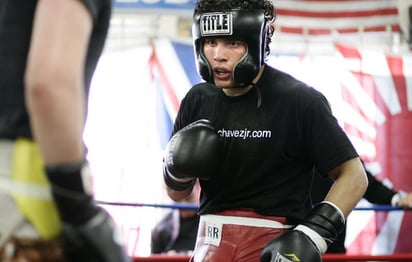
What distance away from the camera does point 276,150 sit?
2422 mm

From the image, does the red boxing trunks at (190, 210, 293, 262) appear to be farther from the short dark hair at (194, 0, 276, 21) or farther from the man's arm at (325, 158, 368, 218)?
the short dark hair at (194, 0, 276, 21)

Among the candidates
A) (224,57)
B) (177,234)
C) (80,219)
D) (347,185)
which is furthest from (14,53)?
(177,234)

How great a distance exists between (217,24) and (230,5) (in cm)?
8

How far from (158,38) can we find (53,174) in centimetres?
413

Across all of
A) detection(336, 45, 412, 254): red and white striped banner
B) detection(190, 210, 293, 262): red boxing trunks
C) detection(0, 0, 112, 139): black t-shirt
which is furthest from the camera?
detection(336, 45, 412, 254): red and white striped banner

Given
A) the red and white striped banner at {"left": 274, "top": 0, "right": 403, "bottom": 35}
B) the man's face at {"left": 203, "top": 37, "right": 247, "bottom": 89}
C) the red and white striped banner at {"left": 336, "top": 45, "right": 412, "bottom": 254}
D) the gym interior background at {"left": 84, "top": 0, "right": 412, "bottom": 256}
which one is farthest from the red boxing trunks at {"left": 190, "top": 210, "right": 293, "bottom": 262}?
the red and white striped banner at {"left": 274, "top": 0, "right": 403, "bottom": 35}

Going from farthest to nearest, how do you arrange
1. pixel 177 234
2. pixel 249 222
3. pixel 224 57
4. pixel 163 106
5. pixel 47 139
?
pixel 163 106 < pixel 177 234 < pixel 224 57 < pixel 249 222 < pixel 47 139

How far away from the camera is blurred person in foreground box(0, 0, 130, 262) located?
1.26 m

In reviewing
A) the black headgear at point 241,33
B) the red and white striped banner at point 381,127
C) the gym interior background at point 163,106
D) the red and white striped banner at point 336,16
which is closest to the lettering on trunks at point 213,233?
the black headgear at point 241,33

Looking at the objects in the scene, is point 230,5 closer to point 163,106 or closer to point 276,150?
point 276,150

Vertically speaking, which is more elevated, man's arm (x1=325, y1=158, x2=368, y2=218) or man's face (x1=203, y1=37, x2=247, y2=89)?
man's face (x1=203, y1=37, x2=247, y2=89)

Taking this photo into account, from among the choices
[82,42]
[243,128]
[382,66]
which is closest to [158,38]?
[382,66]

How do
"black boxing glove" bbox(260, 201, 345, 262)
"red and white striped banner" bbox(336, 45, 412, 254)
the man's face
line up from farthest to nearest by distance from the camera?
"red and white striped banner" bbox(336, 45, 412, 254) → the man's face → "black boxing glove" bbox(260, 201, 345, 262)

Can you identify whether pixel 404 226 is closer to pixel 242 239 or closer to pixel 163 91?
pixel 163 91
